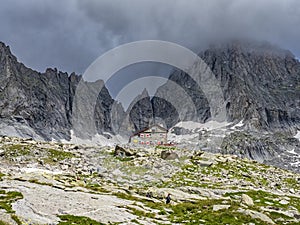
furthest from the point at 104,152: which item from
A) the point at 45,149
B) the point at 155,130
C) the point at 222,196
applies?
the point at 155,130

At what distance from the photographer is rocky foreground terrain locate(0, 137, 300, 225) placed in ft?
76.3

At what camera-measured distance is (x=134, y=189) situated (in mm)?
37969

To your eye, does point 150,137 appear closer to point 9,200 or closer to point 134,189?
point 134,189

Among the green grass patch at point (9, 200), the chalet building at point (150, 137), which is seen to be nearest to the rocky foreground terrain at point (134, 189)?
the green grass patch at point (9, 200)

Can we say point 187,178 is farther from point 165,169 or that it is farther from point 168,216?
point 168,216

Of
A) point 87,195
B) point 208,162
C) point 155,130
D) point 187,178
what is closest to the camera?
point 87,195

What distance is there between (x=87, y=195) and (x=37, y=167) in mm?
26188

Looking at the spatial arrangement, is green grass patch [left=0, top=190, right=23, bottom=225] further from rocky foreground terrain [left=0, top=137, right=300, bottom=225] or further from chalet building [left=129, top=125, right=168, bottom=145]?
chalet building [left=129, top=125, right=168, bottom=145]

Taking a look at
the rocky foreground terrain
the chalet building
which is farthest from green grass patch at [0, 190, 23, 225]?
the chalet building

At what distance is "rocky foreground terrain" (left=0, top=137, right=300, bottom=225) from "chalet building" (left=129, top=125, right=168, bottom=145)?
95.3m

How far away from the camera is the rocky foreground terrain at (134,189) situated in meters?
23.2

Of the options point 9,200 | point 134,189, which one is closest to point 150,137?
point 134,189

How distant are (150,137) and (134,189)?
13124 centimetres

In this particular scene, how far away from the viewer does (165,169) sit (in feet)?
181
